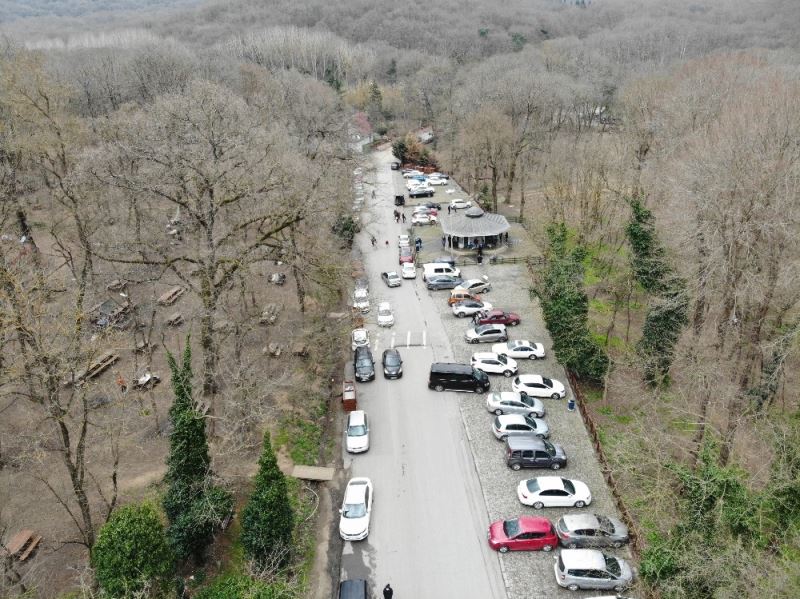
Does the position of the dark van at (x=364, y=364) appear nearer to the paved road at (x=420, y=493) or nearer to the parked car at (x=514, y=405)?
the paved road at (x=420, y=493)

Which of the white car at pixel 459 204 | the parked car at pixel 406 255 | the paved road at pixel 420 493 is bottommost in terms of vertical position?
the paved road at pixel 420 493

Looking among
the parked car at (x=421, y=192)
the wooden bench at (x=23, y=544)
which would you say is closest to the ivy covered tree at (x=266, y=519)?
the wooden bench at (x=23, y=544)

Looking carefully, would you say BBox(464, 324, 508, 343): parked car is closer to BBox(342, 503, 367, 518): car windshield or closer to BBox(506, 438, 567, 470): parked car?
BBox(506, 438, 567, 470): parked car

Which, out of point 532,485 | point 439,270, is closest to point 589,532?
point 532,485

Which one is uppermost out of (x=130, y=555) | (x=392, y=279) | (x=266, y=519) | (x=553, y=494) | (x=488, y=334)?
(x=130, y=555)

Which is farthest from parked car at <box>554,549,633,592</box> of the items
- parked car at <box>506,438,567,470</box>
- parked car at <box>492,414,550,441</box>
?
parked car at <box>492,414,550,441</box>

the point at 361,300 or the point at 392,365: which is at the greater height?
the point at 361,300

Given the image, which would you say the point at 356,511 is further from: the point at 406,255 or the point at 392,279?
the point at 406,255
